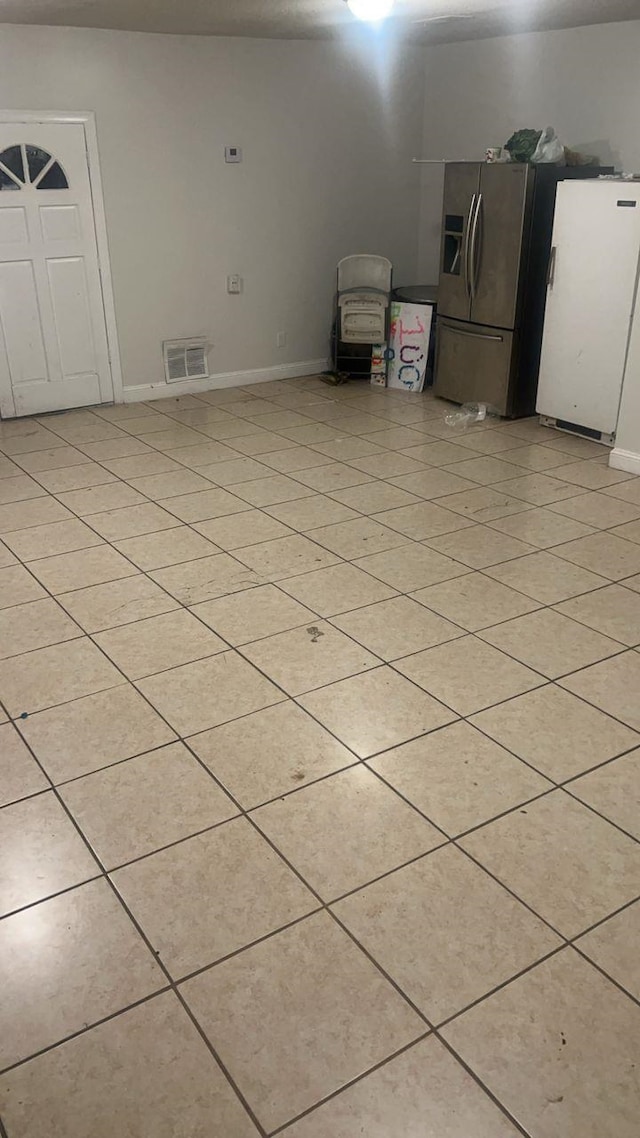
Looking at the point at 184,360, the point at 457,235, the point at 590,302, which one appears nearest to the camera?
the point at 590,302

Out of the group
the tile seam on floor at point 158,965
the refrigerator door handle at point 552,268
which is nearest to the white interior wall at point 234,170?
the refrigerator door handle at point 552,268

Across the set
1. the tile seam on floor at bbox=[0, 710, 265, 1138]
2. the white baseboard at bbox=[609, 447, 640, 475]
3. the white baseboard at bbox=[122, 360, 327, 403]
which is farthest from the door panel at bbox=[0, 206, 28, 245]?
the tile seam on floor at bbox=[0, 710, 265, 1138]

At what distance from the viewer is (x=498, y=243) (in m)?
5.22

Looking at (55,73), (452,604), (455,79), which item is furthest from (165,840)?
(455,79)

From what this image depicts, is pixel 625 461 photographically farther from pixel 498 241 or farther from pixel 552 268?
pixel 498 241

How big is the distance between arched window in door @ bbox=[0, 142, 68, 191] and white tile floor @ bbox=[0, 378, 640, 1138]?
7.13 feet

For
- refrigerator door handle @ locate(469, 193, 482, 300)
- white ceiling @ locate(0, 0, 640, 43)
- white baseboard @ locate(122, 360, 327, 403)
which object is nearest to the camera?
white ceiling @ locate(0, 0, 640, 43)

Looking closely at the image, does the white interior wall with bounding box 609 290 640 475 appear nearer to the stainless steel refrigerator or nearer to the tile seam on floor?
the stainless steel refrigerator

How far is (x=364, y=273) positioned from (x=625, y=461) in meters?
2.69

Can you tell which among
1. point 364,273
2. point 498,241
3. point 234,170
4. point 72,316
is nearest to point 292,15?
point 234,170

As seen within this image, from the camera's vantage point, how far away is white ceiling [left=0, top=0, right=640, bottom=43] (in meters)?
4.39

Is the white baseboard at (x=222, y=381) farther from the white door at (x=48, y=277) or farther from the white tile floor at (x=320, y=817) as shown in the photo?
the white tile floor at (x=320, y=817)

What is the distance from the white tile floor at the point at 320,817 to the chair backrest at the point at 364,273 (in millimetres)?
2663

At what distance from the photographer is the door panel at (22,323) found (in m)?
5.35
